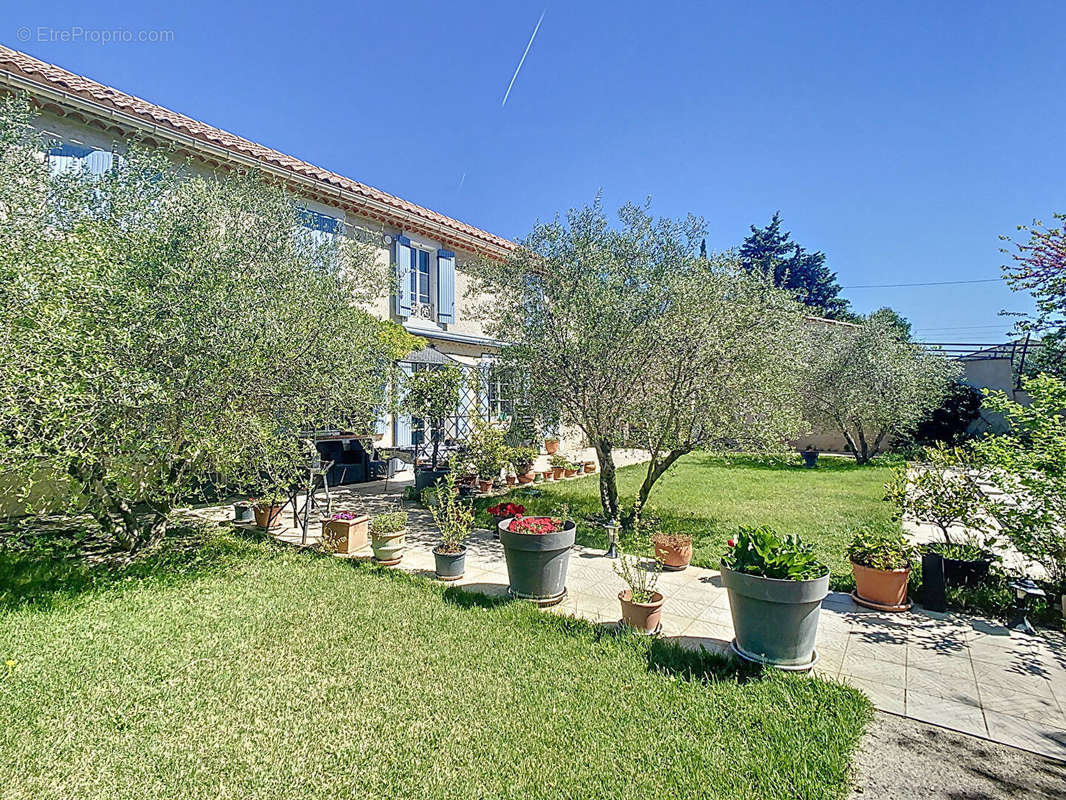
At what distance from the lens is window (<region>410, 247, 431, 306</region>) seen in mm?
13562

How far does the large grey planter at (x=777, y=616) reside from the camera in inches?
144

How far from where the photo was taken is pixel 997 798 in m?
2.56

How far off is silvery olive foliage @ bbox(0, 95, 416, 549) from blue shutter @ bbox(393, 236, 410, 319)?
561 cm

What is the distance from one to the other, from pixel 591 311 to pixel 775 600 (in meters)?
4.69

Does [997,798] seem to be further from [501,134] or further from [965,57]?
[501,134]

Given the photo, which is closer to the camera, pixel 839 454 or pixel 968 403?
pixel 968 403

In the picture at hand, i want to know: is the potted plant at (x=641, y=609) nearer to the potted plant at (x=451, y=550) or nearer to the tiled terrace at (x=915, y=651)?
the tiled terrace at (x=915, y=651)

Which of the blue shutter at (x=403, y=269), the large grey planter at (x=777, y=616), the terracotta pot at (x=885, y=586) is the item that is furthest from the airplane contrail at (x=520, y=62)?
the terracotta pot at (x=885, y=586)

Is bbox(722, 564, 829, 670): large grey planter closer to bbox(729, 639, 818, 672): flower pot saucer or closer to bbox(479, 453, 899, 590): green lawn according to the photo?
bbox(729, 639, 818, 672): flower pot saucer

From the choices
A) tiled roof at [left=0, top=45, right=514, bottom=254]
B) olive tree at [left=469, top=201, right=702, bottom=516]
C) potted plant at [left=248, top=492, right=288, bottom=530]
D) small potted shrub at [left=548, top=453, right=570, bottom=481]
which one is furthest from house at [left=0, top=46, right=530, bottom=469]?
potted plant at [left=248, top=492, right=288, bottom=530]

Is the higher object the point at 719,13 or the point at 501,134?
the point at 501,134

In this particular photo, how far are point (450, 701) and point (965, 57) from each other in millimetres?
12614

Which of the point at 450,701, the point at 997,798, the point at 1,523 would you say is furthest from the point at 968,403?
the point at 1,523

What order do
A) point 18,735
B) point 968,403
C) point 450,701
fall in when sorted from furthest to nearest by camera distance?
point 968,403 → point 450,701 → point 18,735
